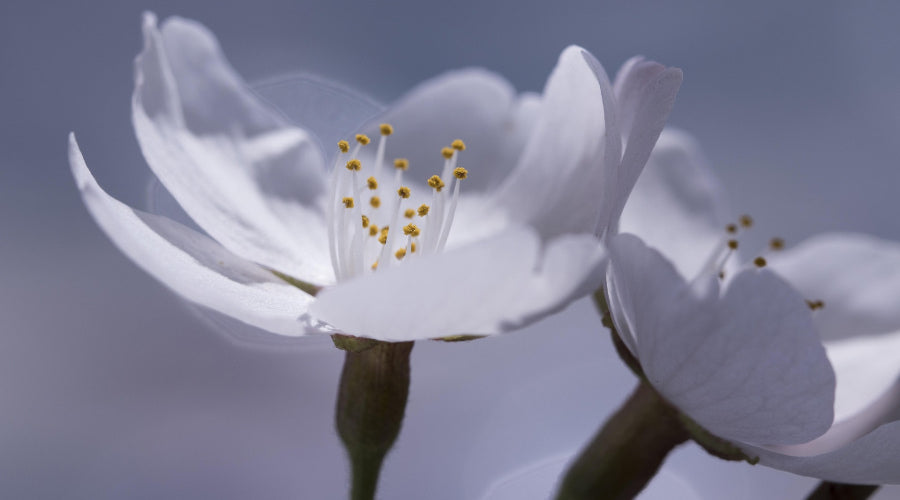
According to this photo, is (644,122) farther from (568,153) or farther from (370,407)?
(370,407)

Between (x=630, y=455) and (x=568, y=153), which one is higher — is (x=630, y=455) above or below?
below

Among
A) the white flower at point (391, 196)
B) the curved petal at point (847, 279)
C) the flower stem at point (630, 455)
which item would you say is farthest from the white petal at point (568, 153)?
the curved petal at point (847, 279)

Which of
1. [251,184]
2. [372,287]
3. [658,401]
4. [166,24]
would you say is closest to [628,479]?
[658,401]

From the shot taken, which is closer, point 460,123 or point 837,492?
point 837,492

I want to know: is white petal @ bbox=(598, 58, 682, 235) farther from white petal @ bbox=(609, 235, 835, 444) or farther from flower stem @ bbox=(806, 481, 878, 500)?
flower stem @ bbox=(806, 481, 878, 500)

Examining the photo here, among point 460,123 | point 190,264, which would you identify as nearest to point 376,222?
point 460,123

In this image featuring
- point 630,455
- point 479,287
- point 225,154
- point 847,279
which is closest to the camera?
point 479,287

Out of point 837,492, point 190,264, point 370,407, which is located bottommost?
Result: point 837,492
